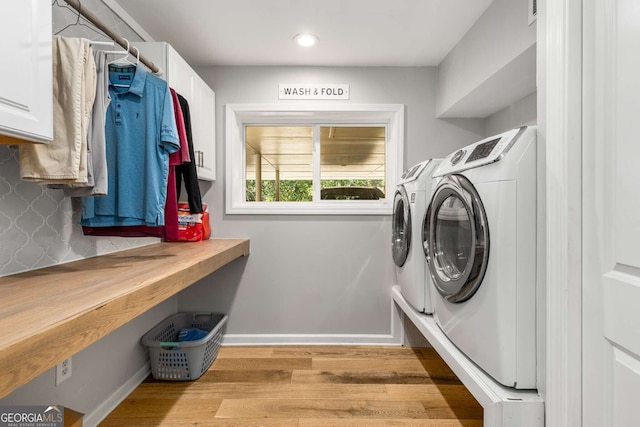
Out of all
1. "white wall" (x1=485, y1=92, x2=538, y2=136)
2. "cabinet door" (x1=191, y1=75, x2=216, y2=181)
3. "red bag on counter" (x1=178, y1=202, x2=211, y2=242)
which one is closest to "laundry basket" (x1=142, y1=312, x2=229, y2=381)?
"red bag on counter" (x1=178, y1=202, x2=211, y2=242)

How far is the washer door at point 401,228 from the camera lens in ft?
6.73

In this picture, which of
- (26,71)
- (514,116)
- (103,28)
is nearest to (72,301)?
(26,71)

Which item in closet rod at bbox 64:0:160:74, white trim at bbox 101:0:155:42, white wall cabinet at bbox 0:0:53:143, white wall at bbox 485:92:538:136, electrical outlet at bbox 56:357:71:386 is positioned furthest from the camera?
white wall at bbox 485:92:538:136

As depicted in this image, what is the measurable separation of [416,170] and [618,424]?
1468 mm

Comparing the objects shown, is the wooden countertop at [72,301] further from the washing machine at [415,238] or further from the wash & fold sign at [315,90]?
the wash & fold sign at [315,90]

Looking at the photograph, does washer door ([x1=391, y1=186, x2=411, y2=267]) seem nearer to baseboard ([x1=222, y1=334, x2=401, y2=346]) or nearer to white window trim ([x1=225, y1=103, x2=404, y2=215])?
white window trim ([x1=225, y1=103, x2=404, y2=215])

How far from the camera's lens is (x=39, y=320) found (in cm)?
77

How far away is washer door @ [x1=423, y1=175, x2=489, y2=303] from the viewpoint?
A: 1.23m

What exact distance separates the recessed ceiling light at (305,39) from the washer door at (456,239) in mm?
1366

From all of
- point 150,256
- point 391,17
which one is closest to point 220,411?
point 150,256

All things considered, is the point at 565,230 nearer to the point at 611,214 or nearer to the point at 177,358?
the point at 611,214

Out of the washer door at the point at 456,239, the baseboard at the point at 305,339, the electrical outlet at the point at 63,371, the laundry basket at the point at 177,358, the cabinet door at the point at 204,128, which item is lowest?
the baseboard at the point at 305,339

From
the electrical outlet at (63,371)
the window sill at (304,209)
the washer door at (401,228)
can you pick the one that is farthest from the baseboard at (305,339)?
the electrical outlet at (63,371)

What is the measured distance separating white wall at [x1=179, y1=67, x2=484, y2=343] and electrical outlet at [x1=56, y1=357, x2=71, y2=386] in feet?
3.82
